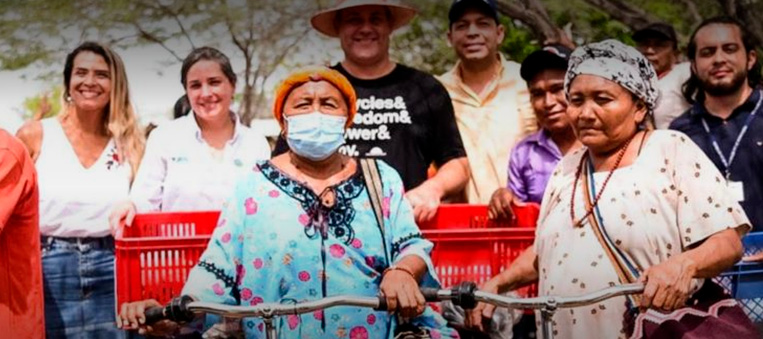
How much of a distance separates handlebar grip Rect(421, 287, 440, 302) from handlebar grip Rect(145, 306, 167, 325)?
32.3 inches

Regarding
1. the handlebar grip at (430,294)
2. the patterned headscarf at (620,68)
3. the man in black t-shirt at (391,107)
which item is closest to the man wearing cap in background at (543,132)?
the man in black t-shirt at (391,107)

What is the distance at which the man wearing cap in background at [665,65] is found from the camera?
5051 mm

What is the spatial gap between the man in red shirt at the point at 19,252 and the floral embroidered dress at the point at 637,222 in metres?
1.84

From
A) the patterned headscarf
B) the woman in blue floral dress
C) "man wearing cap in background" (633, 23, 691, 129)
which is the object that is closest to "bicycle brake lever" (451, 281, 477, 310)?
the woman in blue floral dress

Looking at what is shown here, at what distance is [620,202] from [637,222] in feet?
0.29

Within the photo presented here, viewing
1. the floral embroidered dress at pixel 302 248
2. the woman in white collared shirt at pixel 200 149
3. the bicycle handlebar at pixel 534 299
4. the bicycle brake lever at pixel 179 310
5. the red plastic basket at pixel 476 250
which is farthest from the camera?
the woman in white collared shirt at pixel 200 149

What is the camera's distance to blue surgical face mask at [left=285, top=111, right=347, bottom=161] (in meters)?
4.25

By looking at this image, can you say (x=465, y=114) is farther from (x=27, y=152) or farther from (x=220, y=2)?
(x=27, y=152)

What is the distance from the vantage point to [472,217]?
15.8ft

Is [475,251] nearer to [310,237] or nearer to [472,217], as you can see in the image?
[472,217]

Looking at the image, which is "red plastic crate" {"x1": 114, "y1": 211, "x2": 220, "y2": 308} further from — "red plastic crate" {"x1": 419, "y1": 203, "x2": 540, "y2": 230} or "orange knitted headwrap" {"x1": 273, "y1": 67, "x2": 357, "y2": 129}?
"red plastic crate" {"x1": 419, "y1": 203, "x2": 540, "y2": 230}

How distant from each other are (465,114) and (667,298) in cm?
156

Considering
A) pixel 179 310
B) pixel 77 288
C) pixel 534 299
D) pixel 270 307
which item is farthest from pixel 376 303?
pixel 77 288

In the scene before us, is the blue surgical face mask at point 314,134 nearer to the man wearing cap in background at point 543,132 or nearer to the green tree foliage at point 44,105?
the man wearing cap in background at point 543,132
